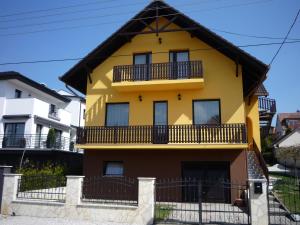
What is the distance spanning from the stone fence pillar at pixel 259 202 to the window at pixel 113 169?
23.6ft

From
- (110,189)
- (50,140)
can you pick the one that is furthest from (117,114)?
(50,140)

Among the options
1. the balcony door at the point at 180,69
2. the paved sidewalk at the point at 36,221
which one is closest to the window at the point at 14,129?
the paved sidewalk at the point at 36,221

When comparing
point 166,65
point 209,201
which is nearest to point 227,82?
point 166,65

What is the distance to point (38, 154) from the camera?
2080 cm

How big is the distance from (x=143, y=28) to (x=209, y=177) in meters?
8.72

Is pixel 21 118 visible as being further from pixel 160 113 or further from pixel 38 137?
pixel 160 113

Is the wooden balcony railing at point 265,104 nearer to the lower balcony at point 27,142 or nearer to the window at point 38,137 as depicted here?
the lower balcony at point 27,142

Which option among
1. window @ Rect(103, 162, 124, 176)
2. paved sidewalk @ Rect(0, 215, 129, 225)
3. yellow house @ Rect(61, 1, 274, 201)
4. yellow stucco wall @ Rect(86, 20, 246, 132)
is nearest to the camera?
paved sidewalk @ Rect(0, 215, 129, 225)

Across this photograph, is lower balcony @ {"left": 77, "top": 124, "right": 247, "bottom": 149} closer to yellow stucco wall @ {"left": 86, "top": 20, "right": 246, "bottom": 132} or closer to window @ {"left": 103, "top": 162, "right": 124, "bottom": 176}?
yellow stucco wall @ {"left": 86, "top": 20, "right": 246, "bottom": 132}

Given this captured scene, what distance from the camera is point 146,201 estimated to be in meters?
10.2

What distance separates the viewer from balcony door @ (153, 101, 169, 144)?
14375 millimetres

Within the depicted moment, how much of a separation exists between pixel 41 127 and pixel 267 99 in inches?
675

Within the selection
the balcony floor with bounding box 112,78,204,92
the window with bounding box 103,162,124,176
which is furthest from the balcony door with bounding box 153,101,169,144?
the window with bounding box 103,162,124,176

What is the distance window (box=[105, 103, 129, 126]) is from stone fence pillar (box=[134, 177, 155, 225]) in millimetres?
5661
